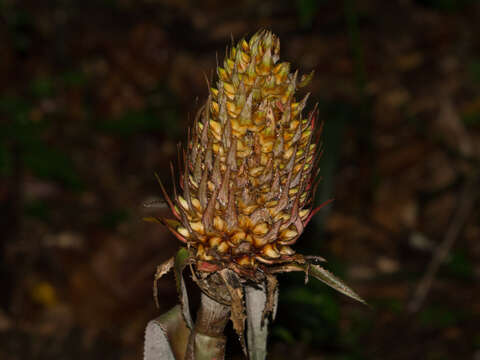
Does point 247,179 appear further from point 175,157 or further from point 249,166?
point 175,157

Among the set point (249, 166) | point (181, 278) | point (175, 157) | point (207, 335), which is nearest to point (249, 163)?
point (249, 166)

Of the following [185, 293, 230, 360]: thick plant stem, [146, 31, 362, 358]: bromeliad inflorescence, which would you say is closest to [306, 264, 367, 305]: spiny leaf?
[146, 31, 362, 358]: bromeliad inflorescence

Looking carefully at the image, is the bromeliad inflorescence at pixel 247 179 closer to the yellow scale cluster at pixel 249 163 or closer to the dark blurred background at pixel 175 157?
the yellow scale cluster at pixel 249 163

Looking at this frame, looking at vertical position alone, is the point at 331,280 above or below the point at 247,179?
below

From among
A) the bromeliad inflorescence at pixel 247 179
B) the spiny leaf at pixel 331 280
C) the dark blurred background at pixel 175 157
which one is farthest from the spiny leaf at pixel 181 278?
the dark blurred background at pixel 175 157

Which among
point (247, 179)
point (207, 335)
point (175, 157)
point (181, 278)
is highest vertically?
point (175, 157)
